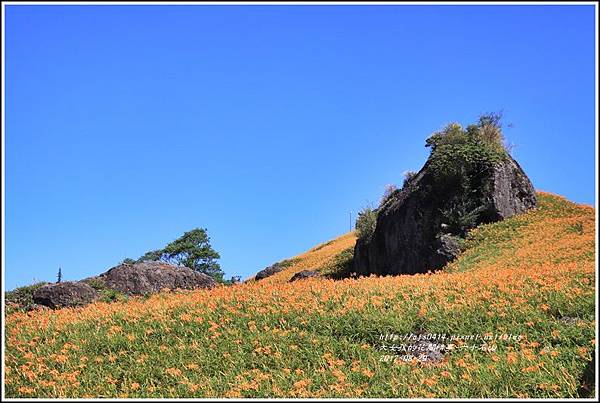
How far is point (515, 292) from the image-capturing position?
47.5ft

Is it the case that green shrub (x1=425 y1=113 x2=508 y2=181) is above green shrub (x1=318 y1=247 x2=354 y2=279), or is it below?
above

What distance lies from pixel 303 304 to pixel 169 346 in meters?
3.55

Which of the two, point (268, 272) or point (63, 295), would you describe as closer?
point (63, 295)

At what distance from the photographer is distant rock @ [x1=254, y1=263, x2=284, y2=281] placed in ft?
172

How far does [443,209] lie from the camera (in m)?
31.4

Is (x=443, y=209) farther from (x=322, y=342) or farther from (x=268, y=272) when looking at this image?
Answer: (x=268, y=272)

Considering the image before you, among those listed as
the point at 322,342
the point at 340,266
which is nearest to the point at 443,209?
the point at 340,266

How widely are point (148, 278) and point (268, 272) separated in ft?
86.0

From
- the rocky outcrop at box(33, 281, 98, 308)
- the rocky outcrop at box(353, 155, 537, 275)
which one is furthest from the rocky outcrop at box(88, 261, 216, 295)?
the rocky outcrop at box(353, 155, 537, 275)

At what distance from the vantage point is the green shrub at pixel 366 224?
1505 inches

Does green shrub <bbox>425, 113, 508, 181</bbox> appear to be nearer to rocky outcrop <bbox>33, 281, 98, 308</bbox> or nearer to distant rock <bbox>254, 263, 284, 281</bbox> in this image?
rocky outcrop <bbox>33, 281, 98, 308</bbox>

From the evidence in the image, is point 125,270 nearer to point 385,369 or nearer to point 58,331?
point 58,331

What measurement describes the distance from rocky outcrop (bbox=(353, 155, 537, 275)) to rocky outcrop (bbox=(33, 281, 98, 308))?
16.3 m

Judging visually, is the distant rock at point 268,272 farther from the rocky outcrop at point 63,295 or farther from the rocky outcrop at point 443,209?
the rocky outcrop at point 63,295
